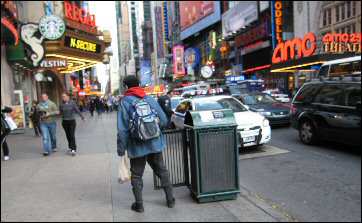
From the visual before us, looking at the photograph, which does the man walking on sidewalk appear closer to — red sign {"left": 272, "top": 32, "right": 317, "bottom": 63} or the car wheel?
the car wheel

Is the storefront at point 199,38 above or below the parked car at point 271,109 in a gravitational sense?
above

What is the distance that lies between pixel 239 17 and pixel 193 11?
25334 millimetres

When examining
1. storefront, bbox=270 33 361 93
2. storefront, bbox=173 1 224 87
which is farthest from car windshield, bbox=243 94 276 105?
storefront, bbox=173 1 224 87

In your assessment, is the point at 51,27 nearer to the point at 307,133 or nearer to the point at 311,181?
the point at 307,133

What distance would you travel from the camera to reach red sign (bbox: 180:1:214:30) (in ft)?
212

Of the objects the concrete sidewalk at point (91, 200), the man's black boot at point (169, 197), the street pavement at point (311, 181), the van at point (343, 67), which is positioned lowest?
the street pavement at point (311, 181)

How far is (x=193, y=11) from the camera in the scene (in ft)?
238

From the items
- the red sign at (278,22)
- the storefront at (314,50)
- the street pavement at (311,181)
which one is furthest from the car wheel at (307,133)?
the red sign at (278,22)

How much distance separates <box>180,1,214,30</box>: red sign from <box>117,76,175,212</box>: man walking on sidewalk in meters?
59.8

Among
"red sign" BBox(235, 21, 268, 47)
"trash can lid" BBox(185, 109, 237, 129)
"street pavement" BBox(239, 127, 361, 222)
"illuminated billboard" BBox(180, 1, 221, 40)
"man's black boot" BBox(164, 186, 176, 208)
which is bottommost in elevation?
"street pavement" BBox(239, 127, 361, 222)

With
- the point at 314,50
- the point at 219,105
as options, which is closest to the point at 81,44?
the point at 219,105

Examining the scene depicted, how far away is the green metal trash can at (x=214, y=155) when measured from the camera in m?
5.11

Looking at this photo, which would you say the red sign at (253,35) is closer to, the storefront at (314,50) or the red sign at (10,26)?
the storefront at (314,50)

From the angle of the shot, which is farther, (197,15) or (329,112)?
(197,15)
